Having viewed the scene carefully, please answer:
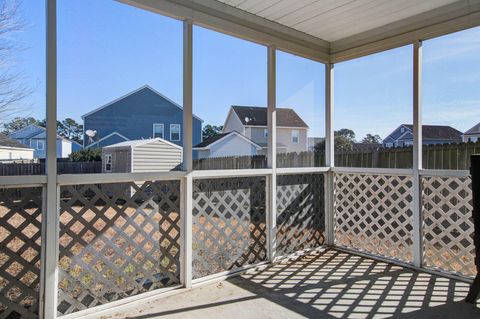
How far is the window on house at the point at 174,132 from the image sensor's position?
117 inches

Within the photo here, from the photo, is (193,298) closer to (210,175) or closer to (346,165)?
(210,175)

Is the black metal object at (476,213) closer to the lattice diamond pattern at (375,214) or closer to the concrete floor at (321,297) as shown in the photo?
the concrete floor at (321,297)

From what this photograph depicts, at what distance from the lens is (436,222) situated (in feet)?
11.2

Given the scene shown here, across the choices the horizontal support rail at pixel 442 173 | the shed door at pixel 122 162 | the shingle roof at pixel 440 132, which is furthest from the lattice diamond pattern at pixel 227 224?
the shingle roof at pixel 440 132

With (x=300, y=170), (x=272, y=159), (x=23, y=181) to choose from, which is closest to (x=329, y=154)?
(x=300, y=170)

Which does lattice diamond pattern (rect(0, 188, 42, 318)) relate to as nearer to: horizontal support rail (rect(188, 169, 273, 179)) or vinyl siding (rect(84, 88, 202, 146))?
vinyl siding (rect(84, 88, 202, 146))

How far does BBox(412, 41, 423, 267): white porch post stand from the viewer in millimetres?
3506

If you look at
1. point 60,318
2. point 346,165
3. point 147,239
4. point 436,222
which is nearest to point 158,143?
point 147,239

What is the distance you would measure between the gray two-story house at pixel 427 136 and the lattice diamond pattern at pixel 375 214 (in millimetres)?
398

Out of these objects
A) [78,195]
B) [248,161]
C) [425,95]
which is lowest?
[78,195]

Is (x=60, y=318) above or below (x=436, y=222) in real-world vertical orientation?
below

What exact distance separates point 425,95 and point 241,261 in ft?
8.57

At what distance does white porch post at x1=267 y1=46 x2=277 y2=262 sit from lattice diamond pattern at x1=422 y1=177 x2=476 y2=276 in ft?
5.22

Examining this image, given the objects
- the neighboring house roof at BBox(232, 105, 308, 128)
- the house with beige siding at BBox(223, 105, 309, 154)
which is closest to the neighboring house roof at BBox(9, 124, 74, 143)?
the house with beige siding at BBox(223, 105, 309, 154)
